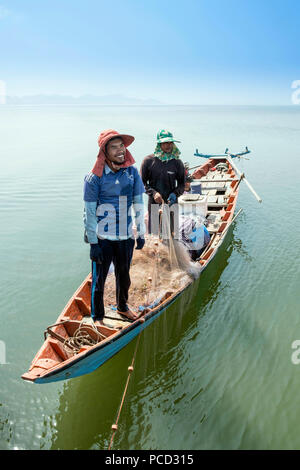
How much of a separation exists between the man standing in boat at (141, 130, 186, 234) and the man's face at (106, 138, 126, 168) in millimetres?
2013

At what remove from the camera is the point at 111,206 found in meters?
3.76

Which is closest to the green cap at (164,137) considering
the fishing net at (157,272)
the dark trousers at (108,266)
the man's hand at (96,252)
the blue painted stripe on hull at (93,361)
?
the fishing net at (157,272)

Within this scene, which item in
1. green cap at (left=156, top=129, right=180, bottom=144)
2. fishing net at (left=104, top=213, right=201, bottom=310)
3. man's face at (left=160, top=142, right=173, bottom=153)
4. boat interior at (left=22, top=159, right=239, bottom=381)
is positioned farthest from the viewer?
man's face at (left=160, top=142, right=173, bottom=153)

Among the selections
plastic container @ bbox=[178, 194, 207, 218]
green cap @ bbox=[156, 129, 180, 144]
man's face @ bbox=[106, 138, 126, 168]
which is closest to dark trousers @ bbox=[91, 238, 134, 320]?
man's face @ bbox=[106, 138, 126, 168]

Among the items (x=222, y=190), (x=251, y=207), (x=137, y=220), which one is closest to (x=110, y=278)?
(x=137, y=220)

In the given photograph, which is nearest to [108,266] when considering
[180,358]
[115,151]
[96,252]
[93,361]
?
[96,252]

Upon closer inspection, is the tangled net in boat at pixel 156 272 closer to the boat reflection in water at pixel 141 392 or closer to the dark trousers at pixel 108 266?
the boat reflection in water at pixel 141 392

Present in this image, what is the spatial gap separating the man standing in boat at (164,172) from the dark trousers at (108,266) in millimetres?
1750

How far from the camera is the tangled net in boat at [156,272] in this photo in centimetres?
520

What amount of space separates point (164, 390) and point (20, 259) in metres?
4.97

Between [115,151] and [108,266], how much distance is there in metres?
1.39

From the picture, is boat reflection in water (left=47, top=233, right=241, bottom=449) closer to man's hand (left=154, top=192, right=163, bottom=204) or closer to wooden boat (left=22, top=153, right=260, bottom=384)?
wooden boat (left=22, top=153, right=260, bottom=384)

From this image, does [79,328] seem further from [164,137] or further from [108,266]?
[164,137]

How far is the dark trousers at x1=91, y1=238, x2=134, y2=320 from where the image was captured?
13.2 ft
